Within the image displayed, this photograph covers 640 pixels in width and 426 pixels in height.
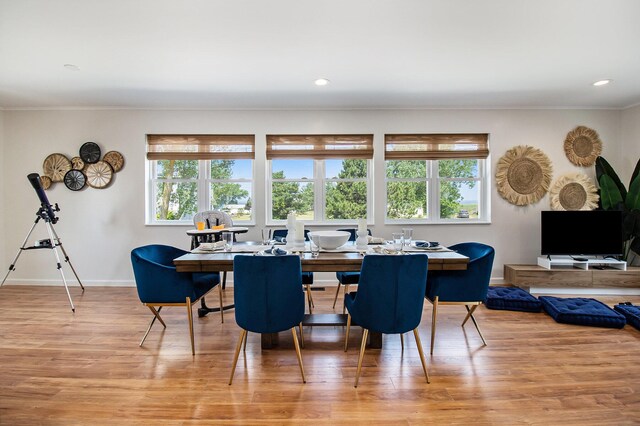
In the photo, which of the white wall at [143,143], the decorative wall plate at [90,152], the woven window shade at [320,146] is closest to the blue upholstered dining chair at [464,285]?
the white wall at [143,143]

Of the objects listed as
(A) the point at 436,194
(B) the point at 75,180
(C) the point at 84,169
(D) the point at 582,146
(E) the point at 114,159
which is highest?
(D) the point at 582,146

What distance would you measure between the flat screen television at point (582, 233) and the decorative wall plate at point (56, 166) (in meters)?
6.71

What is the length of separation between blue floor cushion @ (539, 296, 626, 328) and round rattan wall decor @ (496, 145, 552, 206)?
1657 mm

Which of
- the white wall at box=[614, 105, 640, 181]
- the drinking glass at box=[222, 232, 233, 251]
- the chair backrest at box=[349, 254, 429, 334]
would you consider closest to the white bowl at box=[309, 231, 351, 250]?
the chair backrest at box=[349, 254, 429, 334]

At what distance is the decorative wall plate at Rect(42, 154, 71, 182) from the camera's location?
437 cm

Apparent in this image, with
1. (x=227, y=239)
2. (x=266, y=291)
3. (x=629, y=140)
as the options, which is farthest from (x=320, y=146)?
(x=629, y=140)

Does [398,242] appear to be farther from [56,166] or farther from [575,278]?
[56,166]

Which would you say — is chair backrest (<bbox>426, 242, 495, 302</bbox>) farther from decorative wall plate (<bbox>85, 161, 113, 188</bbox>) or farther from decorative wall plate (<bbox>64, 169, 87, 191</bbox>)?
decorative wall plate (<bbox>64, 169, 87, 191</bbox>)

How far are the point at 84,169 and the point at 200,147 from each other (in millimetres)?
1673

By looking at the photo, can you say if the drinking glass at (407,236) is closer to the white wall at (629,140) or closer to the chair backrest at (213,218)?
the chair backrest at (213,218)

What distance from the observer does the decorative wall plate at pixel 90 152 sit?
4352 millimetres

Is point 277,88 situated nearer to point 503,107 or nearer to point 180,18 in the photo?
point 180,18

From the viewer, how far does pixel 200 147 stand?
175 inches

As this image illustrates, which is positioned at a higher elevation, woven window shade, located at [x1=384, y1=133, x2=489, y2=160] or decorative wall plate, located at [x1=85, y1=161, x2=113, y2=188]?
woven window shade, located at [x1=384, y1=133, x2=489, y2=160]
